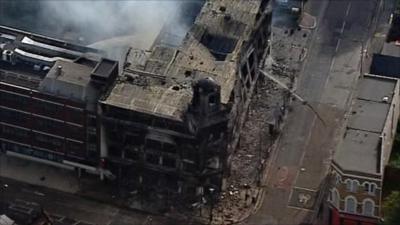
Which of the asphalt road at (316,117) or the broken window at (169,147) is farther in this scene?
the asphalt road at (316,117)

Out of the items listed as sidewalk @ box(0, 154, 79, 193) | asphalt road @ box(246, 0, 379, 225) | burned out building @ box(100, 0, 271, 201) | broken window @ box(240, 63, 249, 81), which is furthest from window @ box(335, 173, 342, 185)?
sidewalk @ box(0, 154, 79, 193)

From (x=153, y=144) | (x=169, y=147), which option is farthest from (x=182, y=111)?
(x=153, y=144)

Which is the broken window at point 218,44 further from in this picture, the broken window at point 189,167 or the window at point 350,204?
the window at point 350,204

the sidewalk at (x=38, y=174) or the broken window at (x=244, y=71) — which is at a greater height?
the broken window at (x=244, y=71)

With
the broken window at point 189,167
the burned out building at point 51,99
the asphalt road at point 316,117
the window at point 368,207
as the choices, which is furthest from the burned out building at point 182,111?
the window at point 368,207

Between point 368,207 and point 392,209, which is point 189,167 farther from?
point 392,209

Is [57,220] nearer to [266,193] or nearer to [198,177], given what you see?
[198,177]

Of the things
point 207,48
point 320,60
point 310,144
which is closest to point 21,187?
point 207,48
